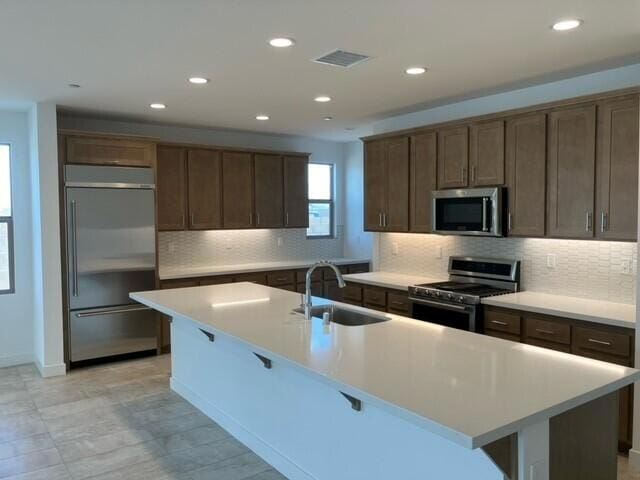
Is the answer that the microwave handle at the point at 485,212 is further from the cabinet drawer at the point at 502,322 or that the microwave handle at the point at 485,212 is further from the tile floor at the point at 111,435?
the tile floor at the point at 111,435

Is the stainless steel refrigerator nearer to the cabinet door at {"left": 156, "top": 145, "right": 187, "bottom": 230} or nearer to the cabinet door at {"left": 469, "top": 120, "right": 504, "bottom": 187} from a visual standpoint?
the cabinet door at {"left": 156, "top": 145, "right": 187, "bottom": 230}

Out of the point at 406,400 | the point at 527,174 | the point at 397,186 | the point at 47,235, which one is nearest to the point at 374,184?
the point at 397,186

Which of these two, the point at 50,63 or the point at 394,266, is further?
the point at 394,266

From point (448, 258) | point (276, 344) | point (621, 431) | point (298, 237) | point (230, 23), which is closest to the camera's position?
point (276, 344)

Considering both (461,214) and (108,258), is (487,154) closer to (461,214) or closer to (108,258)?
(461,214)

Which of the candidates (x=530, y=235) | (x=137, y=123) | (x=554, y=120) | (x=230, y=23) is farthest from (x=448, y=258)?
(x=137, y=123)

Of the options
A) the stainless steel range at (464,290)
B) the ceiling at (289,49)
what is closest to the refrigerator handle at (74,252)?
the ceiling at (289,49)

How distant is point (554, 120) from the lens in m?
3.78

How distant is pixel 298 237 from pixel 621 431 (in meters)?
4.60

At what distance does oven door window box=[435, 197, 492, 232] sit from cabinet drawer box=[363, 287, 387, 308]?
33.3 inches

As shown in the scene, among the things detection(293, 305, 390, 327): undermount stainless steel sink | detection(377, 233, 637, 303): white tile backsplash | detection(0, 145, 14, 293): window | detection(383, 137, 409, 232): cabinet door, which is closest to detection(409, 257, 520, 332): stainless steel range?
detection(377, 233, 637, 303): white tile backsplash

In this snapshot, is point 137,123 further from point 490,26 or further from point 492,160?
point 490,26

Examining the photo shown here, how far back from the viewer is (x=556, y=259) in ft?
13.5

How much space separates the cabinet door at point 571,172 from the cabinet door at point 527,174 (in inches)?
2.5
